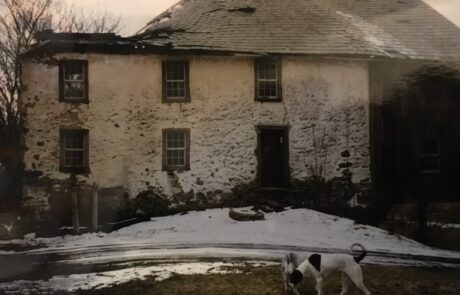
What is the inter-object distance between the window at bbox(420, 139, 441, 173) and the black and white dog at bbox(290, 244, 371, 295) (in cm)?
335

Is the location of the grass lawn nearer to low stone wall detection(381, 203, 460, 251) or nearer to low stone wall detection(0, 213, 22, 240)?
low stone wall detection(381, 203, 460, 251)

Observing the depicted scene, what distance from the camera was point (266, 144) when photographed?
8633 millimetres

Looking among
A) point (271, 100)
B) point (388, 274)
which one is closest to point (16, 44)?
point (271, 100)

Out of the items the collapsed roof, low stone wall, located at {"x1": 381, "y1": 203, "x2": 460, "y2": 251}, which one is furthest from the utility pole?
low stone wall, located at {"x1": 381, "y1": 203, "x2": 460, "y2": 251}

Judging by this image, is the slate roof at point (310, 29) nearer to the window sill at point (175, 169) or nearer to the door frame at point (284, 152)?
the door frame at point (284, 152)

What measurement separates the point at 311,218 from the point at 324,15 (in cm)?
430

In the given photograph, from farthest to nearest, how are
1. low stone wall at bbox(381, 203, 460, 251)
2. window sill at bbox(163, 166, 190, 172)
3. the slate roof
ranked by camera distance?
the slate roof < window sill at bbox(163, 166, 190, 172) < low stone wall at bbox(381, 203, 460, 251)

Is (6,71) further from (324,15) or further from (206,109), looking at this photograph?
(324,15)

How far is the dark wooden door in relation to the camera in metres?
8.28

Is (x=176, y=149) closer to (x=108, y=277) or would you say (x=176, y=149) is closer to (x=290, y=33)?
(x=290, y=33)

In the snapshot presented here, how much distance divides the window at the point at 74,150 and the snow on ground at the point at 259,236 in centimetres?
183

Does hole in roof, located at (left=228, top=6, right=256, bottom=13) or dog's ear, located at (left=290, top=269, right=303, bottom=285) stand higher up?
hole in roof, located at (left=228, top=6, right=256, bottom=13)

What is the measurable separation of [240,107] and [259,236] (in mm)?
3350

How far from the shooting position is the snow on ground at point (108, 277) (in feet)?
15.3
